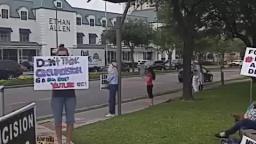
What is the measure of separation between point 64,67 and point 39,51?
66.3m

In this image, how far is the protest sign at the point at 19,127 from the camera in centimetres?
347

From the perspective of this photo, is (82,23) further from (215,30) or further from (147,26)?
(215,30)

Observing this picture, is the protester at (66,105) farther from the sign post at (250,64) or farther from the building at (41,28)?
the building at (41,28)

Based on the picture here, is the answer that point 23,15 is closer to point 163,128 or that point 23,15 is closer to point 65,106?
point 163,128

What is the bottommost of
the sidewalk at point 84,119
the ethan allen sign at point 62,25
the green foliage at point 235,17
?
the sidewalk at point 84,119

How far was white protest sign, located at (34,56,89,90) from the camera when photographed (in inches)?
394

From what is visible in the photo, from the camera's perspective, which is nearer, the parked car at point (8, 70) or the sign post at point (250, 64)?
the sign post at point (250, 64)

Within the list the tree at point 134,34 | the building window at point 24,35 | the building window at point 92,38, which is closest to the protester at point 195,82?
the tree at point 134,34

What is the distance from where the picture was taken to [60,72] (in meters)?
10.1

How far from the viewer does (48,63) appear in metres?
10.2

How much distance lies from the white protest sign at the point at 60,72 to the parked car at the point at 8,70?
114 ft

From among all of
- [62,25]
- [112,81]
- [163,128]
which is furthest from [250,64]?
[62,25]

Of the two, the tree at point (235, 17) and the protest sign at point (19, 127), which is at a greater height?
the tree at point (235, 17)

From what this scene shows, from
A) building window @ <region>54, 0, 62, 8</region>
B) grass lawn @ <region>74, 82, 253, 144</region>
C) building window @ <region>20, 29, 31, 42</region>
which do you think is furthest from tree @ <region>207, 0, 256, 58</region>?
building window @ <region>54, 0, 62, 8</region>
